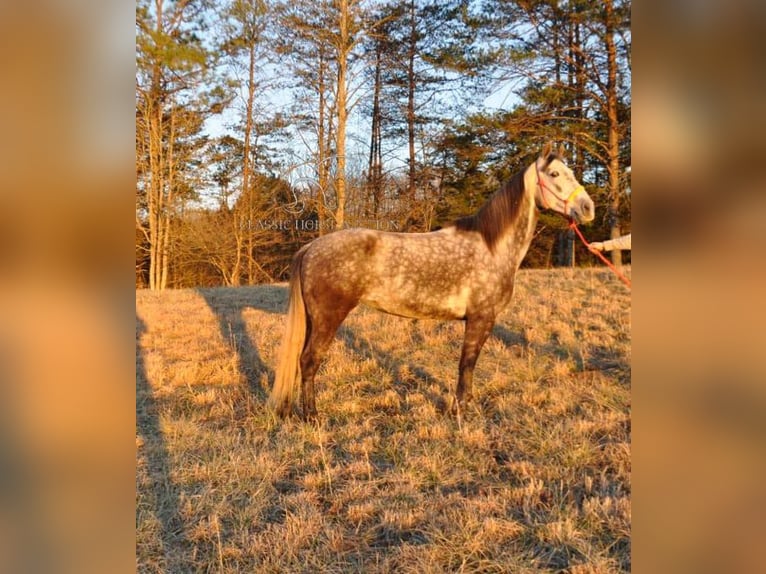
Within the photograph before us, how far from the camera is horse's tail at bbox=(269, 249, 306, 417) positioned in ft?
9.83

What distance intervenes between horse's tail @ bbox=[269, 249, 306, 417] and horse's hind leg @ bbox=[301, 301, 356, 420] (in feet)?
0.19

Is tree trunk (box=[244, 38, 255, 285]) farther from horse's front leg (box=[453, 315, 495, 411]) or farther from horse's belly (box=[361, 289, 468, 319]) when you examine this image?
horse's front leg (box=[453, 315, 495, 411])

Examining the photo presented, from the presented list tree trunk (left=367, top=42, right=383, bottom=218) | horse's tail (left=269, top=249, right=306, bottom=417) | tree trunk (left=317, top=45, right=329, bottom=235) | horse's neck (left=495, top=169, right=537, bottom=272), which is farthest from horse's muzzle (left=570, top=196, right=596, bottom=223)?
tree trunk (left=317, top=45, right=329, bottom=235)

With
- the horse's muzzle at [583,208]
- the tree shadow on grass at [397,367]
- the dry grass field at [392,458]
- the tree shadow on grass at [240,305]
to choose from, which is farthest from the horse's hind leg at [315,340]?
the tree shadow on grass at [240,305]

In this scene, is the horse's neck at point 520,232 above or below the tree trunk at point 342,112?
below

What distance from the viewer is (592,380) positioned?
3.49 meters

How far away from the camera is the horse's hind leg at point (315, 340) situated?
9.73 feet

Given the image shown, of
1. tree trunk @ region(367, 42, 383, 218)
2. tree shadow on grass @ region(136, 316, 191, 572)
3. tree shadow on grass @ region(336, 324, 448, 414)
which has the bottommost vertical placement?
tree shadow on grass @ region(136, 316, 191, 572)

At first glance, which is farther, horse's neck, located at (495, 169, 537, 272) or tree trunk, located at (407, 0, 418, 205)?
tree trunk, located at (407, 0, 418, 205)

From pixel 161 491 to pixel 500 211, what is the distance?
256cm

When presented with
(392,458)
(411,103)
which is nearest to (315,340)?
(392,458)

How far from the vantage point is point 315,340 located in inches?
117

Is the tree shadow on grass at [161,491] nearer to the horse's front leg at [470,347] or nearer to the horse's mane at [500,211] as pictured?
the horse's front leg at [470,347]
